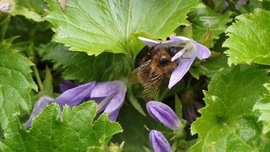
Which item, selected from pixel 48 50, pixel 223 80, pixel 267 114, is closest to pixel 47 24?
pixel 48 50

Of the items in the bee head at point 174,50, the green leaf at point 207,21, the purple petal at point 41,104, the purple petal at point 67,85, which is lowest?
the purple petal at point 67,85

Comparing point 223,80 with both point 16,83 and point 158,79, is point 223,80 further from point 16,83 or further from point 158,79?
point 16,83

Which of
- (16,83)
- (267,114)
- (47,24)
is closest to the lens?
(267,114)

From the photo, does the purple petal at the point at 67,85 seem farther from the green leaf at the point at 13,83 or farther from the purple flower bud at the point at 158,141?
the purple flower bud at the point at 158,141

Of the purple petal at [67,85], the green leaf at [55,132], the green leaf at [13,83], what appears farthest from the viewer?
the purple petal at [67,85]

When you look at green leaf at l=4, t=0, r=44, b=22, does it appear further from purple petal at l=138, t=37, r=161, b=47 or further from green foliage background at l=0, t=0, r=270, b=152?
purple petal at l=138, t=37, r=161, b=47

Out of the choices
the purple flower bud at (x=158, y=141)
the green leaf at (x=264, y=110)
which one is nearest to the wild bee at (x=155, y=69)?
the purple flower bud at (x=158, y=141)
